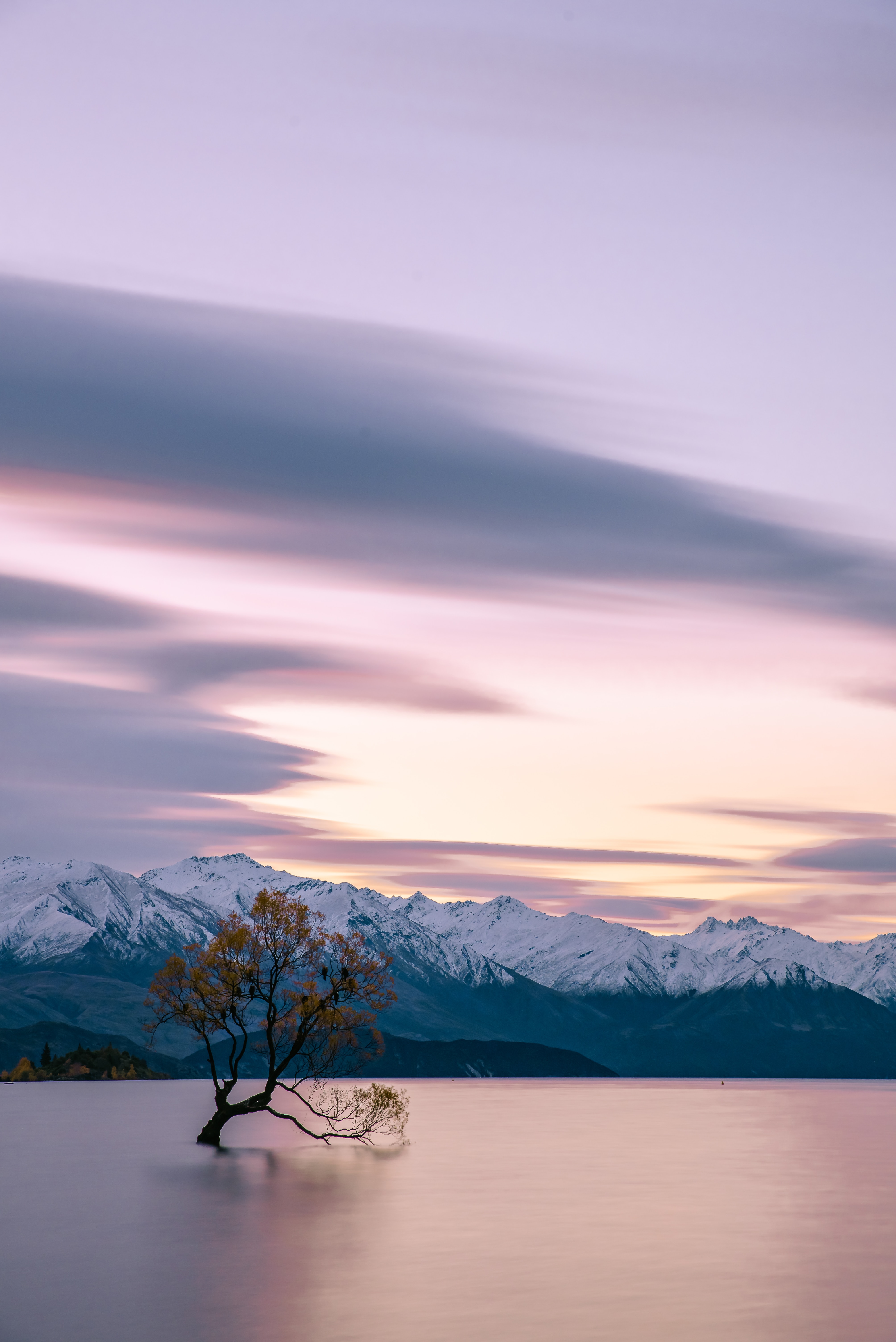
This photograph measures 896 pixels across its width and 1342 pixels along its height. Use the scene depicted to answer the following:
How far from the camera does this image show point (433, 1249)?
57.2m

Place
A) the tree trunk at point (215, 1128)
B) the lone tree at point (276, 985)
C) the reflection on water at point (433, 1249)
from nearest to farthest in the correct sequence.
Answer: the reflection on water at point (433, 1249)
the lone tree at point (276, 985)
the tree trunk at point (215, 1128)

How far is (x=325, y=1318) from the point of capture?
41781mm

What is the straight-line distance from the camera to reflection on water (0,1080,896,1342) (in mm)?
41656

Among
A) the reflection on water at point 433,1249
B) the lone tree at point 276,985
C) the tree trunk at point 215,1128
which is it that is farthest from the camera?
the tree trunk at point 215,1128

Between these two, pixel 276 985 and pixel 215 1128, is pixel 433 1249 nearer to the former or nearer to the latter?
pixel 276 985

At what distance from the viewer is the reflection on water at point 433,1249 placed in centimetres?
4166

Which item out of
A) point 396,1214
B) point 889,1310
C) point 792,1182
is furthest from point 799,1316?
point 792,1182

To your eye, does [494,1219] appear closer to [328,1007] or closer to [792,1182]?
[328,1007]

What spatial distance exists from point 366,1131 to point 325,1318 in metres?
66.8

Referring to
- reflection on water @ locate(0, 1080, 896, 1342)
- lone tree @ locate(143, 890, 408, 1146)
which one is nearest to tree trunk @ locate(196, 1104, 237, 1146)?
reflection on water @ locate(0, 1080, 896, 1342)

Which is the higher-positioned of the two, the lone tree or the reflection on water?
the lone tree

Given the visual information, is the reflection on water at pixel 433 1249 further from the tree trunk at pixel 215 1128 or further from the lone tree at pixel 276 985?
the lone tree at pixel 276 985

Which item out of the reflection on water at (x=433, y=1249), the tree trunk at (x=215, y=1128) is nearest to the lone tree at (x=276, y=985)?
the tree trunk at (x=215, y=1128)

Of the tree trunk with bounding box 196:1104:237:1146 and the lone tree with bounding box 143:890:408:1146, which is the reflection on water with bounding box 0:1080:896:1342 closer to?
the tree trunk with bounding box 196:1104:237:1146
